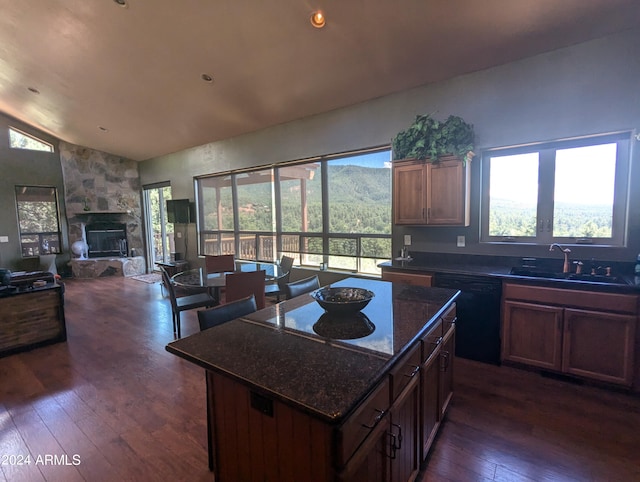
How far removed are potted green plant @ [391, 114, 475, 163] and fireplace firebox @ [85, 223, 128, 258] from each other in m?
7.53

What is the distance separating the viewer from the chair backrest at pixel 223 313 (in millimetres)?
1751

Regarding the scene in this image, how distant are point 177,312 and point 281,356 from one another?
2.68 metres

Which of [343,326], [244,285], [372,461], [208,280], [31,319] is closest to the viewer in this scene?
[372,461]

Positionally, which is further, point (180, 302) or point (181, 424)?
point (180, 302)

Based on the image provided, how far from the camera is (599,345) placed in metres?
2.42

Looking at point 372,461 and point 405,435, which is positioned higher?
point 372,461

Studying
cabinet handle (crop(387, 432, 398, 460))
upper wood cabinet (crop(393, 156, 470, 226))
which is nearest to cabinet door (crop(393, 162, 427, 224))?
upper wood cabinet (crop(393, 156, 470, 226))

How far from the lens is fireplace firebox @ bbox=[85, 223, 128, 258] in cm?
770

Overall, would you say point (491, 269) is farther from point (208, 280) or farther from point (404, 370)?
point (208, 280)

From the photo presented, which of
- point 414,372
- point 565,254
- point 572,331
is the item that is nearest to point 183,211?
point 414,372

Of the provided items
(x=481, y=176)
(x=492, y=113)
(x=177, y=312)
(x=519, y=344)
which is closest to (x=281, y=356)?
(x=519, y=344)

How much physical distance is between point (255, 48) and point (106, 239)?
269 inches

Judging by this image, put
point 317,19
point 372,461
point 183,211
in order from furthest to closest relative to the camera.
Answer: point 183,211
point 317,19
point 372,461

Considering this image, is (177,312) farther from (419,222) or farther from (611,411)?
(611,411)
